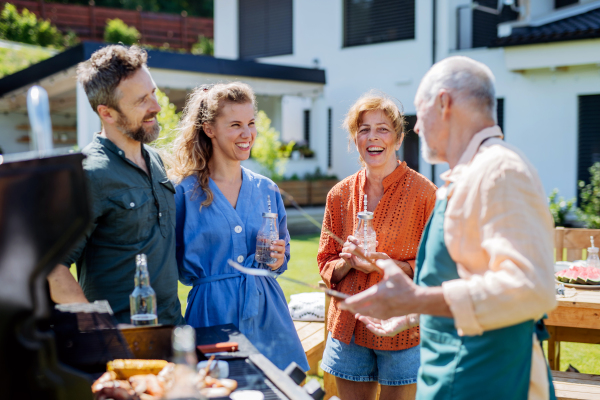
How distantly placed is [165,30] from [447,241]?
31526 millimetres

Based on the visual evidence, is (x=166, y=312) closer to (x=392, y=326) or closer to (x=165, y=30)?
(x=392, y=326)

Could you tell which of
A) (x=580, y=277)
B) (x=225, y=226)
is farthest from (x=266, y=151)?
(x=225, y=226)

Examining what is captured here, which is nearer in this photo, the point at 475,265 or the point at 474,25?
the point at 475,265

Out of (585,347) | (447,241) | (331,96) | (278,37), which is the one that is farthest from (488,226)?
(278,37)

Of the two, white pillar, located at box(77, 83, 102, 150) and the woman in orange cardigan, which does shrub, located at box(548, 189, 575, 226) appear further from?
white pillar, located at box(77, 83, 102, 150)

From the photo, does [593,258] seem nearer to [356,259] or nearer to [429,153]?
[356,259]

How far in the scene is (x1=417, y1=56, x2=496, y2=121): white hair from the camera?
1.62 metres

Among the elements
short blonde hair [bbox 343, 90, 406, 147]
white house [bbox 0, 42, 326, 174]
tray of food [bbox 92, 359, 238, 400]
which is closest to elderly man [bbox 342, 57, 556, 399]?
tray of food [bbox 92, 359, 238, 400]

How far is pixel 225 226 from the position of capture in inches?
107

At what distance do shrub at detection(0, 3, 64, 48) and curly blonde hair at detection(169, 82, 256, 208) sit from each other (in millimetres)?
24205

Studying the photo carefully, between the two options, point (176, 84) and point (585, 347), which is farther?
point (176, 84)

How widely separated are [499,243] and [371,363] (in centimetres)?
154

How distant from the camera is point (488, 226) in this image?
4.87 ft

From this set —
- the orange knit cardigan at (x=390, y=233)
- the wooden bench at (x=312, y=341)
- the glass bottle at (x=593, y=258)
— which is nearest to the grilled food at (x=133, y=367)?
the orange knit cardigan at (x=390, y=233)
